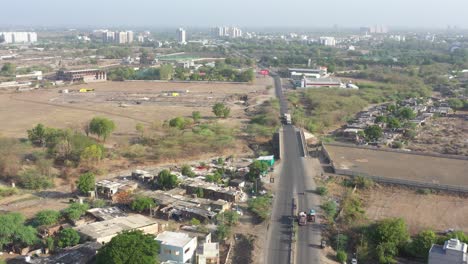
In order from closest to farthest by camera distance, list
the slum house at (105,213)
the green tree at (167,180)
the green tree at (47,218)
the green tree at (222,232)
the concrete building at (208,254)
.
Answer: the concrete building at (208,254)
the green tree at (222,232)
the green tree at (47,218)
the slum house at (105,213)
the green tree at (167,180)

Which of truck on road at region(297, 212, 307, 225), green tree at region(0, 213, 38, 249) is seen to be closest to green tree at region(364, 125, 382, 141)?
truck on road at region(297, 212, 307, 225)

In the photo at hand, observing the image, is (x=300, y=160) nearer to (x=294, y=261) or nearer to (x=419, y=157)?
(x=419, y=157)

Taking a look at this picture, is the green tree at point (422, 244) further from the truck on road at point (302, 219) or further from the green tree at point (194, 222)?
the green tree at point (194, 222)

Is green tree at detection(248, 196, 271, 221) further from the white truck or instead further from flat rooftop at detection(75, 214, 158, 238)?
the white truck

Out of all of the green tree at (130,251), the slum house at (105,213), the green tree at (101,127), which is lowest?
the slum house at (105,213)

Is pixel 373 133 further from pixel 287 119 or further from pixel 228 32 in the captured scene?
pixel 228 32

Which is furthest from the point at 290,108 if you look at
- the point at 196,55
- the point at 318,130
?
the point at 196,55

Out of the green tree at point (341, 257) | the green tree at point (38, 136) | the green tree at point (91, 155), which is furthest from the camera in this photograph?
the green tree at point (38, 136)

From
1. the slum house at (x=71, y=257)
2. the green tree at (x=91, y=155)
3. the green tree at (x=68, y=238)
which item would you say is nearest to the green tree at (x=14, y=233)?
the slum house at (x=71, y=257)
